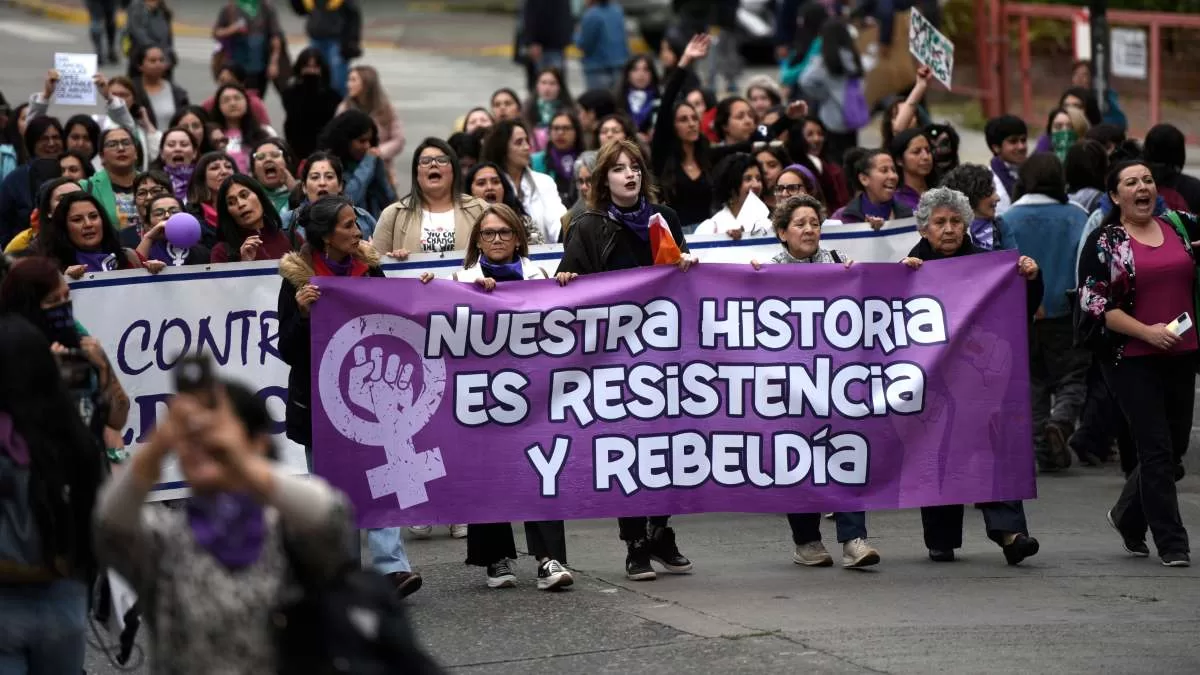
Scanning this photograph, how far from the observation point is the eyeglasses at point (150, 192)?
1087 centimetres

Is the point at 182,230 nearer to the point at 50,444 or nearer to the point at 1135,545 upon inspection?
the point at 50,444

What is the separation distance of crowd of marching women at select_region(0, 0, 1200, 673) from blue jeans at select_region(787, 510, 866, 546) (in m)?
0.01

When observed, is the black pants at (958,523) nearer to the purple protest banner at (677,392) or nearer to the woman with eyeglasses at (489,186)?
the purple protest banner at (677,392)

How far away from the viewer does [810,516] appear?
8.97 meters

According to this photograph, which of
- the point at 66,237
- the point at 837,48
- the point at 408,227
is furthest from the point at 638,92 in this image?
the point at 66,237

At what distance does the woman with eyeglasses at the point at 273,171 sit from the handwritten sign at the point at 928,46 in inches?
153

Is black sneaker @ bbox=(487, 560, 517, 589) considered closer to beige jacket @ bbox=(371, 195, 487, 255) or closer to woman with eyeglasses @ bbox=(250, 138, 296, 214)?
beige jacket @ bbox=(371, 195, 487, 255)

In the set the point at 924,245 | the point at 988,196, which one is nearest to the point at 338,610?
the point at 924,245

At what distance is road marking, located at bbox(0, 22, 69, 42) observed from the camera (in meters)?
30.0

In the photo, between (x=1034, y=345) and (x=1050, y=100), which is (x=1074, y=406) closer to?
(x=1034, y=345)

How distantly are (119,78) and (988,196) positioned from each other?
682 centimetres

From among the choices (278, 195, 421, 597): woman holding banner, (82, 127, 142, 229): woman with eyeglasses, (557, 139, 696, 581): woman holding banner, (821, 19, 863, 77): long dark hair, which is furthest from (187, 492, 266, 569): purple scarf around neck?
(821, 19, 863, 77): long dark hair

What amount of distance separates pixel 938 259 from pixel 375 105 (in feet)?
21.7

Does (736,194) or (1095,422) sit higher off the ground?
(736,194)
